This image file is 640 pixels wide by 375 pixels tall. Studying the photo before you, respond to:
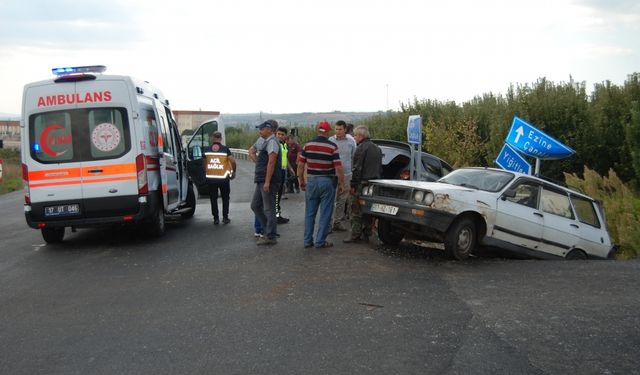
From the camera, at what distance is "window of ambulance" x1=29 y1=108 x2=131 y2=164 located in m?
10.2

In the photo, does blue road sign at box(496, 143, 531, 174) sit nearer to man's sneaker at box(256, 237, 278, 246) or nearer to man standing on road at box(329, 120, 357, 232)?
man standing on road at box(329, 120, 357, 232)

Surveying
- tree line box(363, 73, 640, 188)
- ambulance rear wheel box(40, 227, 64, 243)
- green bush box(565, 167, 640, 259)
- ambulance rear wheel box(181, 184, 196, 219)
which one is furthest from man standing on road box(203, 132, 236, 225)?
tree line box(363, 73, 640, 188)

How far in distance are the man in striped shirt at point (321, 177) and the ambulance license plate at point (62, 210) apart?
3679 mm

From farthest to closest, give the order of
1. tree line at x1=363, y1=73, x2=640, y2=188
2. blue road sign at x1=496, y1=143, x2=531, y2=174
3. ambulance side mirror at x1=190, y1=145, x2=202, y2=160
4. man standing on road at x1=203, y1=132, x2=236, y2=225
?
tree line at x1=363, y1=73, x2=640, y2=188
ambulance side mirror at x1=190, y1=145, x2=202, y2=160
man standing on road at x1=203, y1=132, x2=236, y2=225
blue road sign at x1=496, y1=143, x2=531, y2=174

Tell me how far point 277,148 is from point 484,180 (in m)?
3.19

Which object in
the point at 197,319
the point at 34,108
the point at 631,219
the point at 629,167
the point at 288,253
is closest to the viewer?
the point at 197,319

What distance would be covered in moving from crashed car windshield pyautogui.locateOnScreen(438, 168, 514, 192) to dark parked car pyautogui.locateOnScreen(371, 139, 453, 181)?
2936 millimetres

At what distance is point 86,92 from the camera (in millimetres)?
10188

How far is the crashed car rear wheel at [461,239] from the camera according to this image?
28.2 ft

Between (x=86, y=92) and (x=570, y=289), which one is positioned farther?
(x=86, y=92)

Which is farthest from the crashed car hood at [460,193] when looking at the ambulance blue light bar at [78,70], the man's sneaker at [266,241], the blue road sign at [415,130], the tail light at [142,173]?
the ambulance blue light bar at [78,70]

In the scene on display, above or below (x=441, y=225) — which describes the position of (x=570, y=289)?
below

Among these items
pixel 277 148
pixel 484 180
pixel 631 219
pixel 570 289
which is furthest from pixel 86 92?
pixel 631 219

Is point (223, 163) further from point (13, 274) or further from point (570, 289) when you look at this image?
point (570, 289)
